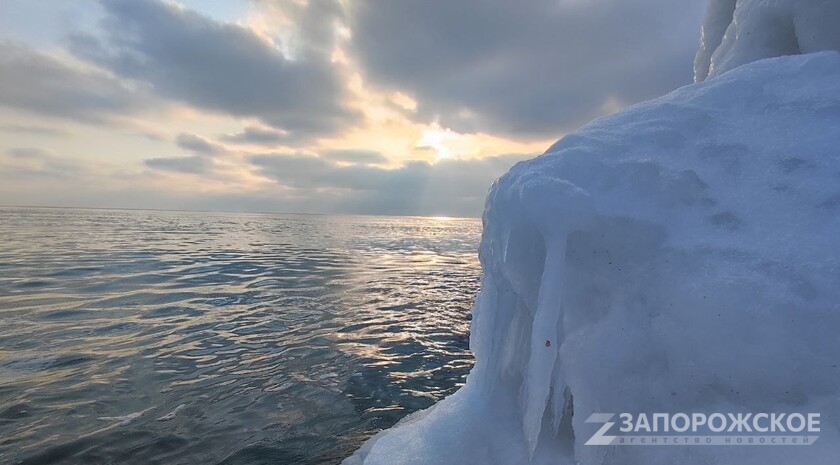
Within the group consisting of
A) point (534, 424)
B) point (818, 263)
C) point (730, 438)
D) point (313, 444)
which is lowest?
point (313, 444)

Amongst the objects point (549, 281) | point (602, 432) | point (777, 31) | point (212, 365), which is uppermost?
point (777, 31)

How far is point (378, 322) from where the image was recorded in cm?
1097

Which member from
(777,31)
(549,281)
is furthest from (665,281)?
(777,31)

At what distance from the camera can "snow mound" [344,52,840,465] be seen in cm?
244

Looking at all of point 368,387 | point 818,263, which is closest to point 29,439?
point 368,387

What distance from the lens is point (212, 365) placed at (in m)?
7.62

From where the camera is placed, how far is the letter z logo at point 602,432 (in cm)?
262

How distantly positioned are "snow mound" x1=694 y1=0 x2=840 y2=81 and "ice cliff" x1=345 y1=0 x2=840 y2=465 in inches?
50.7

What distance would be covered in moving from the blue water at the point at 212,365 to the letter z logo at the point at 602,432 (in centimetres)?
347

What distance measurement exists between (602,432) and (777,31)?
6.04 m

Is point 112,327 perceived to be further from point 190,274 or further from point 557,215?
point 557,215

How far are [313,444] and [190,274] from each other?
14578mm

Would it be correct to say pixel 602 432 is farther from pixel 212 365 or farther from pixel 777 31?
pixel 212 365

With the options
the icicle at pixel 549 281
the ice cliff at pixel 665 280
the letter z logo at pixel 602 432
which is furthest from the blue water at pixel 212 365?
the letter z logo at pixel 602 432
